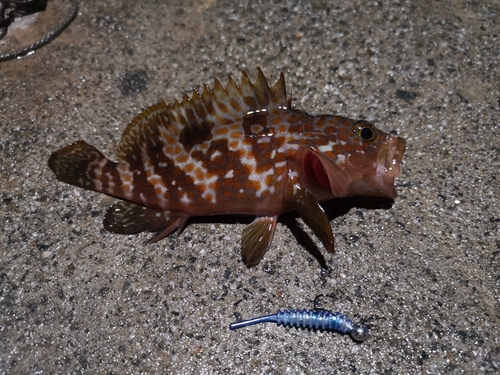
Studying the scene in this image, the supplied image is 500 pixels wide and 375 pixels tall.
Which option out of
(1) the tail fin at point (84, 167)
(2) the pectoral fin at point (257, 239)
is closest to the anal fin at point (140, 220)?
(1) the tail fin at point (84, 167)

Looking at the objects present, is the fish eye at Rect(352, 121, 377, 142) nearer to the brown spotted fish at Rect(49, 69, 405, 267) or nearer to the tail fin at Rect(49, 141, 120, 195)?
the brown spotted fish at Rect(49, 69, 405, 267)

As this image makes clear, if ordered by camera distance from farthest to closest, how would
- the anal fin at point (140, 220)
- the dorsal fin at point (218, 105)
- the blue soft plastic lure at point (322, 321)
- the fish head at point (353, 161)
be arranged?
1. the anal fin at point (140, 220)
2. the dorsal fin at point (218, 105)
3. the fish head at point (353, 161)
4. the blue soft plastic lure at point (322, 321)

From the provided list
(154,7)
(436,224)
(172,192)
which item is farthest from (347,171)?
(154,7)

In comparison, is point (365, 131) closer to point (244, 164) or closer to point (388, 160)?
point (388, 160)

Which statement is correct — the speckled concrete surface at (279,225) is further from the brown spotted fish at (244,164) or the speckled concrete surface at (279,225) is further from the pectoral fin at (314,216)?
the pectoral fin at (314,216)

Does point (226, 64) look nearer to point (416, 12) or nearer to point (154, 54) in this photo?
point (154, 54)

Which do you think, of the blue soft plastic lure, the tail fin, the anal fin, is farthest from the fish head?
the tail fin

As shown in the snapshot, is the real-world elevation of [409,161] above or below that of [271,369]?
above
